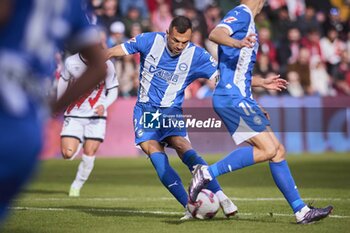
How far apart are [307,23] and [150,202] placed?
15.3 m

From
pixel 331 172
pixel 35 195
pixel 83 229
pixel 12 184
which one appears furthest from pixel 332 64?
pixel 12 184

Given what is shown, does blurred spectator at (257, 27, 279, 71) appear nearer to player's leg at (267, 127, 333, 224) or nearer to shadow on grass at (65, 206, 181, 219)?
shadow on grass at (65, 206, 181, 219)

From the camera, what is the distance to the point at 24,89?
4160mm

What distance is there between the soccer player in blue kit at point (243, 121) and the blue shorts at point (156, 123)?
0.93 metres

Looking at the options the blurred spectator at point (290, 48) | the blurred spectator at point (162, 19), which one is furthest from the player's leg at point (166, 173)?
the blurred spectator at point (290, 48)

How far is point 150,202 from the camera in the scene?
1237cm

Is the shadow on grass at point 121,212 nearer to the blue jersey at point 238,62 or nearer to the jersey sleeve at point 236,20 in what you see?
the blue jersey at point 238,62

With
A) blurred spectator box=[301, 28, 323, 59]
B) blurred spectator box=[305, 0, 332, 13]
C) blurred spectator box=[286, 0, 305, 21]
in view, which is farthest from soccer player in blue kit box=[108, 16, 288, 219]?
blurred spectator box=[305, 0, 332, 13]

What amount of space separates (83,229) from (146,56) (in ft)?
7.70

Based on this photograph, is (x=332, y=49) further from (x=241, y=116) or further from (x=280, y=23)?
(x=241, y=116)

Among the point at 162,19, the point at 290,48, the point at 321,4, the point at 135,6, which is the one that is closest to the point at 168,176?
the point at 162,19

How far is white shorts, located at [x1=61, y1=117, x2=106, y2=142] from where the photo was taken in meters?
14.5

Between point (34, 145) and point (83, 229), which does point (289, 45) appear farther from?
point (34, 145)

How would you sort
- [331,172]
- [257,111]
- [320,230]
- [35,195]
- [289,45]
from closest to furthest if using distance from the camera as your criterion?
[320,230] < [257,111] < [35,195] < [331,172] < [289,45]
